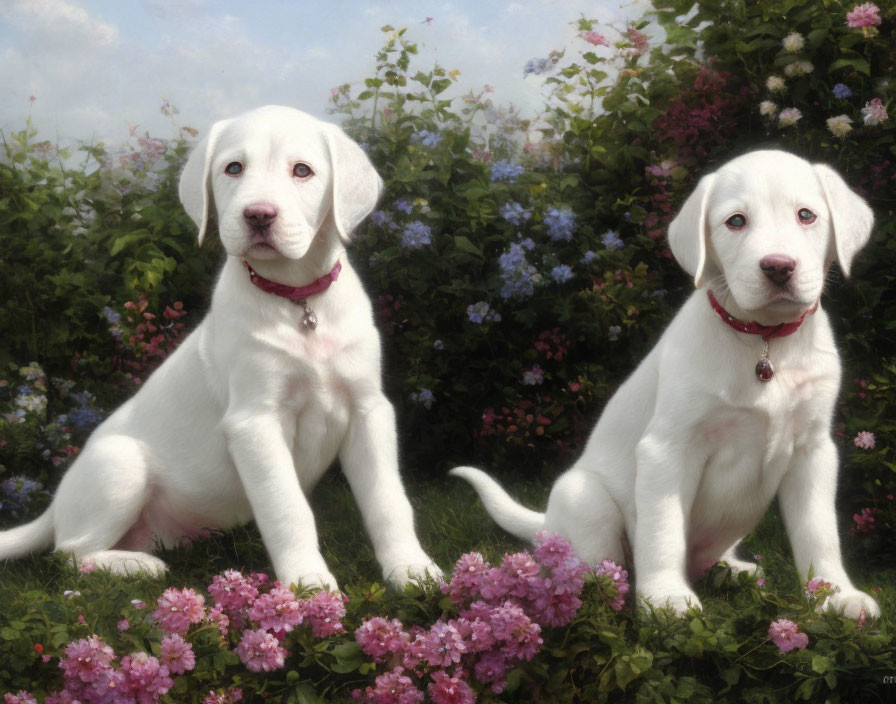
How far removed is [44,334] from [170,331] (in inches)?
33.1

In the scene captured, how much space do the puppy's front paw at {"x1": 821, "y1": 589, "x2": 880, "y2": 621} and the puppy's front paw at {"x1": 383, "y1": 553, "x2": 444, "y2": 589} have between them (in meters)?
1.42

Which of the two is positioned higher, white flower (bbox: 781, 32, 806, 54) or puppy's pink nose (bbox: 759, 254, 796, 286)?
white flower (bbox: 781, 32, 806, 54)

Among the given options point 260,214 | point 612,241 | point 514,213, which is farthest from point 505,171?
point 260,214

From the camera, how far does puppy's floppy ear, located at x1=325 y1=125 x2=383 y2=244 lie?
171 inches

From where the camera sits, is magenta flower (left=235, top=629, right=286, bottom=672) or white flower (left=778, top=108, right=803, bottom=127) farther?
white flower (left=778, top=108, right=803, bottom=127)

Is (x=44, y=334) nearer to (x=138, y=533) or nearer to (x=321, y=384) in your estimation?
(x=138, y=533)

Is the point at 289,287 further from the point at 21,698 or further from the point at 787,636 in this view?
the point at 787,636

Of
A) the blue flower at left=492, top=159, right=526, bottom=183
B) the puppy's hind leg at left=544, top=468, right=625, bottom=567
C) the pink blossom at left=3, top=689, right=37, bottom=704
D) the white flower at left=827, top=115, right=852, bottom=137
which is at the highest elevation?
the white flower at left=827, top=115, right=852, bottom=137

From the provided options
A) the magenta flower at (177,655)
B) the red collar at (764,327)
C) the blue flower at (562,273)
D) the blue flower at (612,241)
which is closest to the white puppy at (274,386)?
the magenta flower at (177,655)

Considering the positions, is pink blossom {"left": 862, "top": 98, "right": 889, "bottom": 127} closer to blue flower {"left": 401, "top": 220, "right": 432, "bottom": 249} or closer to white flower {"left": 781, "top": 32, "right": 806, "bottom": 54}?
white flower {"left": 781, "top": 32, "right": 806, "bottom": 54}

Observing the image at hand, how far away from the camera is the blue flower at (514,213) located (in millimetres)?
6430

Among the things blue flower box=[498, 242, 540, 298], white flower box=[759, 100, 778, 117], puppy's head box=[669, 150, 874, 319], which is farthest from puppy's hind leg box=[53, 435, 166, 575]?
white flower box=[759, 100, 778, 117]

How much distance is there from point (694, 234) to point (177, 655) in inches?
90.2

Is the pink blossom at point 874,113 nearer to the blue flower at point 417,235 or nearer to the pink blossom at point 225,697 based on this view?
the blue flower at point 417,235
